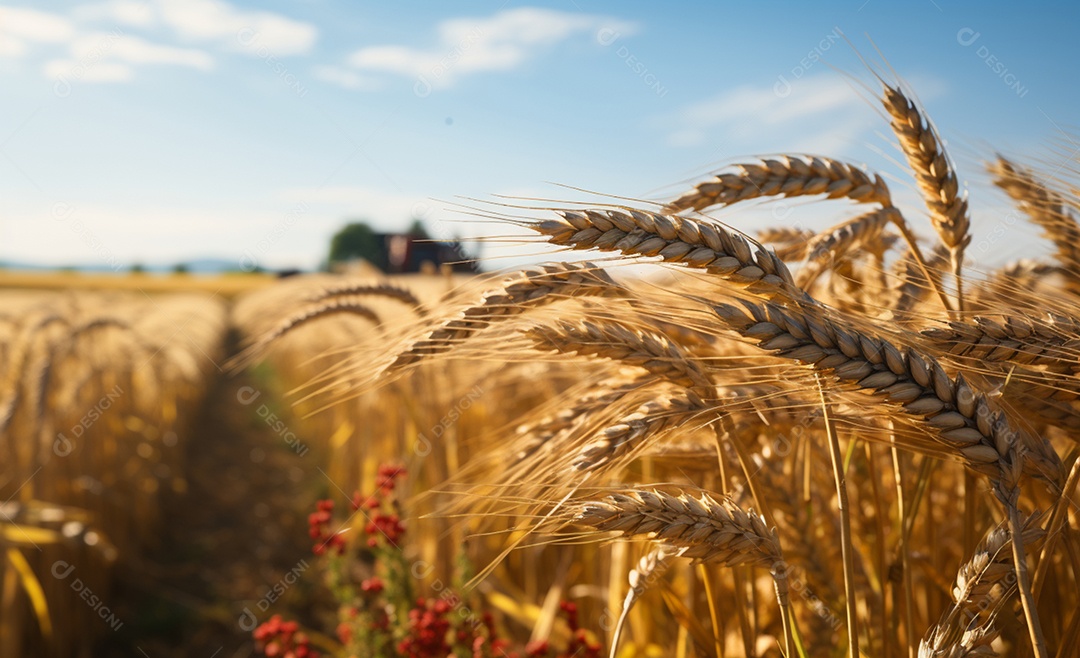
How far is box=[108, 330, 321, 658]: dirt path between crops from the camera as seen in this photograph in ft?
12.9

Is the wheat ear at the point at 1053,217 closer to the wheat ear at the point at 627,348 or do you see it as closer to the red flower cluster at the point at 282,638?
the wheat ear at the point at 627,348

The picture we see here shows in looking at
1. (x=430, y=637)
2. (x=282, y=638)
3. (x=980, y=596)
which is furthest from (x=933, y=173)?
(x=282, y=638)

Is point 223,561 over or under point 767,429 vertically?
under

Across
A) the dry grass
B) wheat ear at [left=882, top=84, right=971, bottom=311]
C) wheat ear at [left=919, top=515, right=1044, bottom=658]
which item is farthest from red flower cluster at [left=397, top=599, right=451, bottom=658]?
wheat ear at [left=882, top=84, right=971, bottom=311]

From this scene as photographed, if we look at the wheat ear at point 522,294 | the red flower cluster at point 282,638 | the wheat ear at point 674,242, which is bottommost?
the red flower cluster at point 282,638

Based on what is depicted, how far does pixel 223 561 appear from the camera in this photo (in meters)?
5.08

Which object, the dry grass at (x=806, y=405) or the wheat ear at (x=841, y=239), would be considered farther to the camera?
the wheat ear at (x=841, y=239)

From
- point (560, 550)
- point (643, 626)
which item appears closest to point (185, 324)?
point (560, 550)

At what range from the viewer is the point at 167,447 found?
6250 millimetres

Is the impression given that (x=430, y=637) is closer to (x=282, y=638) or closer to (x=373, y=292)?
(x=282, y=638)

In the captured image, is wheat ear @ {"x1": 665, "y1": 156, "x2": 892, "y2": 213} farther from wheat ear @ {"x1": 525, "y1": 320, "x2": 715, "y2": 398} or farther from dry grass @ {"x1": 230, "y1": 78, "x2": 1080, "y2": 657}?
wheat ear @ {"x1": 525, "y1": 320, "x2": 715, "y2": 398}

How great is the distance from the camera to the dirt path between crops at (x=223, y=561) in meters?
3.93

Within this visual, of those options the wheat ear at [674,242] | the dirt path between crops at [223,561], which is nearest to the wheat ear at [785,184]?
the wheat ear at [674,242]

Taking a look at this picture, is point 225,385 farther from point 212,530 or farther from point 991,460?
point 991,460
